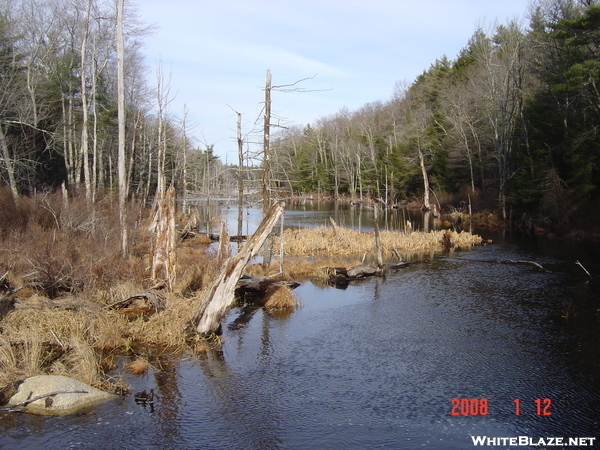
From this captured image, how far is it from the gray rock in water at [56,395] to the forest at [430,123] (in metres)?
9.50

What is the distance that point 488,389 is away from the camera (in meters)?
9.57

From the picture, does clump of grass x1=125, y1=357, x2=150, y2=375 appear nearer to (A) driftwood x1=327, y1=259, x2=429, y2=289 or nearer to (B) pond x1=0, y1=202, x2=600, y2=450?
(B) pond x1=0, y1=202, x2=600, y2=450

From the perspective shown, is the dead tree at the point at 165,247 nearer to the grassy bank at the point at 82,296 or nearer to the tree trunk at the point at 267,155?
the grassy bank at the point at 82,296

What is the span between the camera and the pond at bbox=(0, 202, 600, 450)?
7.81 metres

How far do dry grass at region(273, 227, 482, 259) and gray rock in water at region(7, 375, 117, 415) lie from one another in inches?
625

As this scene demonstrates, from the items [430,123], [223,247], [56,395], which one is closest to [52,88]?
[223,247]

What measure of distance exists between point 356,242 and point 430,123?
1440 inches

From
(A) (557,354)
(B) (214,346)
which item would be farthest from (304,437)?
(A) (557,354)

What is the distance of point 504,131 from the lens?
39750 millimetres

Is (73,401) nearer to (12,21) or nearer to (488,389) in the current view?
(488,389)

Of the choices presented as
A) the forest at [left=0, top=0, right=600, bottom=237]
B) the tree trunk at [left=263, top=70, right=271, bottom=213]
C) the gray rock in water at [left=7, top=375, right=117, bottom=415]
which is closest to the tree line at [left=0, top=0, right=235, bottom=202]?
the forest at [left=0, top=0, right=600, bottom=237]

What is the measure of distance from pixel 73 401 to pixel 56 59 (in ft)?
105

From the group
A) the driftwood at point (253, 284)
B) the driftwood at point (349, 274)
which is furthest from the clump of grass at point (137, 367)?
the driftwood at point (349, 274)

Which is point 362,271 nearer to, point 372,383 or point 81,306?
point 372,383
